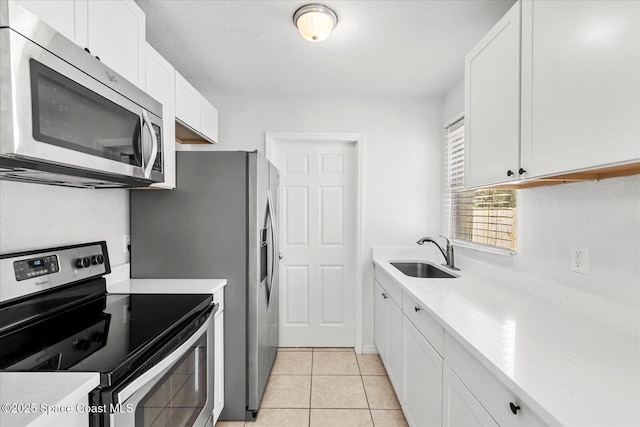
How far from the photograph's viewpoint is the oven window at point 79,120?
87cm

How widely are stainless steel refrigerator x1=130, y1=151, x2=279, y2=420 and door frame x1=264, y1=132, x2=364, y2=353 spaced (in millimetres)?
1041

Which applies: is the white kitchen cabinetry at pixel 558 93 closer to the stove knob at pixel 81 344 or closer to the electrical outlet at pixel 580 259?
the electrical outlet at pixel 580 259

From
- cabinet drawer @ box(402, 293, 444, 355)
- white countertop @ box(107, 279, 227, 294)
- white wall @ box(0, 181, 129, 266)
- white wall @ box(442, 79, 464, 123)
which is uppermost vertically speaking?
white wall @ box(442, 79, 464, 123)

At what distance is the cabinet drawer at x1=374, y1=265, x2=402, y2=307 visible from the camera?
2.17 metres

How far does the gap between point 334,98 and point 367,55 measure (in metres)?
0.81

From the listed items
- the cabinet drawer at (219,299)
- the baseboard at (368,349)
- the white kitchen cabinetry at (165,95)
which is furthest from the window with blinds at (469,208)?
the white kitchen cabinetry at (165,95)

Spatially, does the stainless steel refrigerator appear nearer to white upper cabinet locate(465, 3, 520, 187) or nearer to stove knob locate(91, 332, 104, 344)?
stove knob locate(91, 332, 104, 344)

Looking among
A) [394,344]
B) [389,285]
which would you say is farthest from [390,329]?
[389,285]

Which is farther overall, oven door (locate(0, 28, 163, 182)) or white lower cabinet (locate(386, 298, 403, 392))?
Answer: white lower cabinet (locate(386, 298, 403, 392))

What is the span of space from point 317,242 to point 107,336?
7.23ft

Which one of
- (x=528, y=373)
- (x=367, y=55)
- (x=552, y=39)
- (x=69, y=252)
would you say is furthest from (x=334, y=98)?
(x=528, y=373)

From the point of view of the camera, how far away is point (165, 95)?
1.87 meters

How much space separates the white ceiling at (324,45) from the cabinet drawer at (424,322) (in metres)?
1.60

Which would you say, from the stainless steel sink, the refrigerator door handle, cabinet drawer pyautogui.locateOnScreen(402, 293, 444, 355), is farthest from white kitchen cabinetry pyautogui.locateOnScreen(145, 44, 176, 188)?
the stainless steel sink
